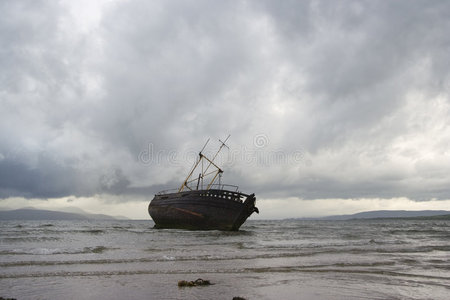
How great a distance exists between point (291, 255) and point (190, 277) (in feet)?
21.2

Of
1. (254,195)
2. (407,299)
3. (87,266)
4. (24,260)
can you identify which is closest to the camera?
(407,299)

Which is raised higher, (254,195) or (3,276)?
(254,195)

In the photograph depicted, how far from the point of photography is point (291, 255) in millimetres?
14469

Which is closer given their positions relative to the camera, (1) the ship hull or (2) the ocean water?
(2) the ocean water

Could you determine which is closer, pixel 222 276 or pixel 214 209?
pixel 222 276

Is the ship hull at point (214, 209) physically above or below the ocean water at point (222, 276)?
above

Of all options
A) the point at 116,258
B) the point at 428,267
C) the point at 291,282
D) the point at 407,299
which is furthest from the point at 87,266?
the point at 428,267

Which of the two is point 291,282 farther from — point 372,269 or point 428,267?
point 428,267

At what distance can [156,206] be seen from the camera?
135ft

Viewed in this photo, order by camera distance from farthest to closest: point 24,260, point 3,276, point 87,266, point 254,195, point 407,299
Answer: point 254,195
point 24,260
point 87,266
point 3,276
point 407,299

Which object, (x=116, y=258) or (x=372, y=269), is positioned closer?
(x=372, y=269)

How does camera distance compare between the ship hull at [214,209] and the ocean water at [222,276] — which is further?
the ship hull at [214,209]

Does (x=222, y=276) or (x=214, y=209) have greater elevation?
(x=214, y=209)

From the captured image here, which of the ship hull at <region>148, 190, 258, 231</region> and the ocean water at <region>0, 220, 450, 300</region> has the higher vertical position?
the ship hull at <region>148, 190, 258, 231</region>
